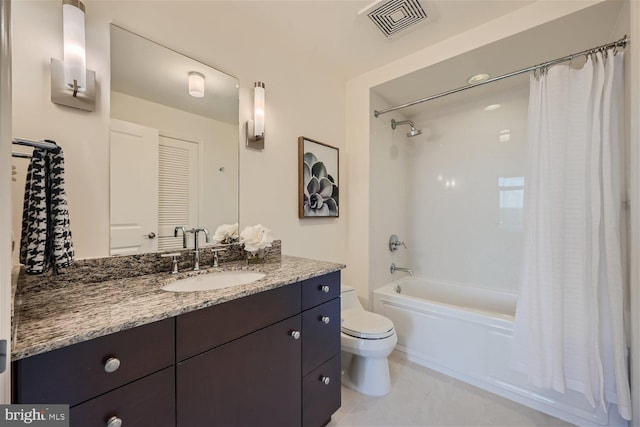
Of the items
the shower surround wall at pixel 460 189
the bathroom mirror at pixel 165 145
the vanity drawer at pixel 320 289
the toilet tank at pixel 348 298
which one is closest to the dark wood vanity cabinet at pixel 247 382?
the vanity drawer at pixel 320 289

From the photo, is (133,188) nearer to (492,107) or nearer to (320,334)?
(320,334)

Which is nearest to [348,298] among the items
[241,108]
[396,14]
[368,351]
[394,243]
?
[368,351]

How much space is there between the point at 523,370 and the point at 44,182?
2470 mm

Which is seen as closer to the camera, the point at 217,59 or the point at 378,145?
the point at 217,59

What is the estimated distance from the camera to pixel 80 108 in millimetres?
1066

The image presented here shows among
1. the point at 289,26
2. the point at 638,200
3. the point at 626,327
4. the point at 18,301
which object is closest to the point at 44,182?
the point at 18,301

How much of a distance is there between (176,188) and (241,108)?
66cm

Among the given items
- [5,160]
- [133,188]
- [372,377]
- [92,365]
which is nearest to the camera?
[5,160]

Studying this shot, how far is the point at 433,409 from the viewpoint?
1.59 m

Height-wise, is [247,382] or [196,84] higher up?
[196,84]

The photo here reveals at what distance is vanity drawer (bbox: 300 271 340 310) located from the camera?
1246 mm

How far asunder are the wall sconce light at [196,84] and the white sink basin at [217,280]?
1006 mm

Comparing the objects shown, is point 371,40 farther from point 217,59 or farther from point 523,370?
point 523,370

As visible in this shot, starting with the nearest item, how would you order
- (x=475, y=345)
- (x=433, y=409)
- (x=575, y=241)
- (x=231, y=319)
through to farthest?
(x=231, y=319) < (x=575, y=241) < (x=433, y=409) < (x=475, y=345)
